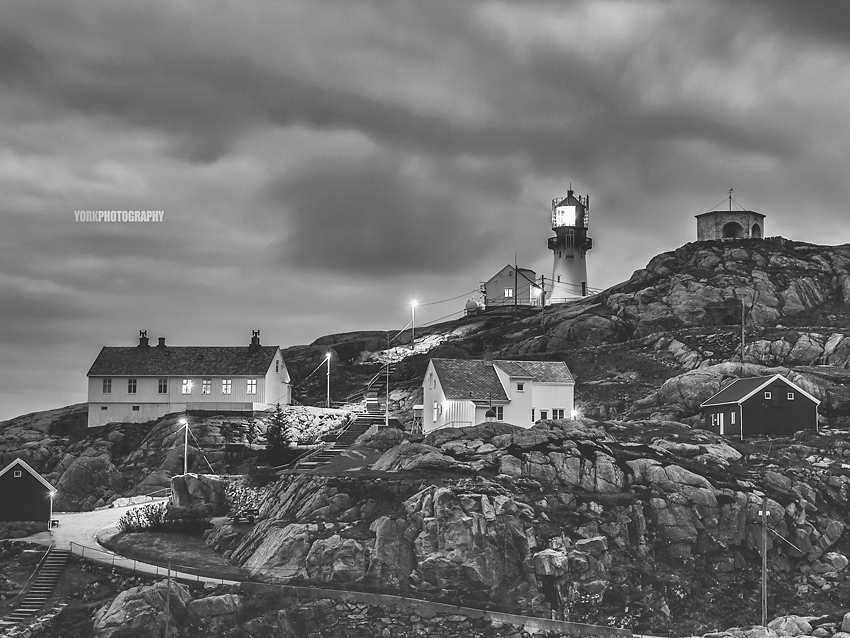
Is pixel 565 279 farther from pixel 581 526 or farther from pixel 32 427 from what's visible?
pixel 581 526

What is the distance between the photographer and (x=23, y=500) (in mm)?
63438

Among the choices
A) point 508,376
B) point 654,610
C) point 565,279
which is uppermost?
point 565,279

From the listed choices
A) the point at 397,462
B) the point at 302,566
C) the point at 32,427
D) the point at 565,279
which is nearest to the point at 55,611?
the point at 302,566

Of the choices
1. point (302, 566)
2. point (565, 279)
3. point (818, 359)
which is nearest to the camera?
point (302, 566)

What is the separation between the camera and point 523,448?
6312 centimetres

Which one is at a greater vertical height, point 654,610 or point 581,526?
point 581,526

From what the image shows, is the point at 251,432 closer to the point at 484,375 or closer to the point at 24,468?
the point at 484,375

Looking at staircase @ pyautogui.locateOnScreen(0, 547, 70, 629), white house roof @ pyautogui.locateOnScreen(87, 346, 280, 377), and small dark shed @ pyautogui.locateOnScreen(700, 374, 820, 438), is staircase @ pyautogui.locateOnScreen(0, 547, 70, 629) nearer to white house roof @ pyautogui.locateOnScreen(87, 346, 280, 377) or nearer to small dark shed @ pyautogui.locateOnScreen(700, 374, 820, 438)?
white house roof @ pyautogui.locateOnScreen(87, 346, 280, 377)

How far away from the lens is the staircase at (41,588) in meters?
48.5

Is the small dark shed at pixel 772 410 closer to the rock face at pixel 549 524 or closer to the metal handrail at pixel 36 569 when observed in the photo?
the rock face at pixel 549 524

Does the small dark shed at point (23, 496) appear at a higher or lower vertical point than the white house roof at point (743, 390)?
lower

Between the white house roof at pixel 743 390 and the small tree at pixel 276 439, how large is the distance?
34.1 m

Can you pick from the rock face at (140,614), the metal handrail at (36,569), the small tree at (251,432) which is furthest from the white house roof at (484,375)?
the rock face at (140,614)

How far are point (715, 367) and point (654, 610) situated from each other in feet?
142
